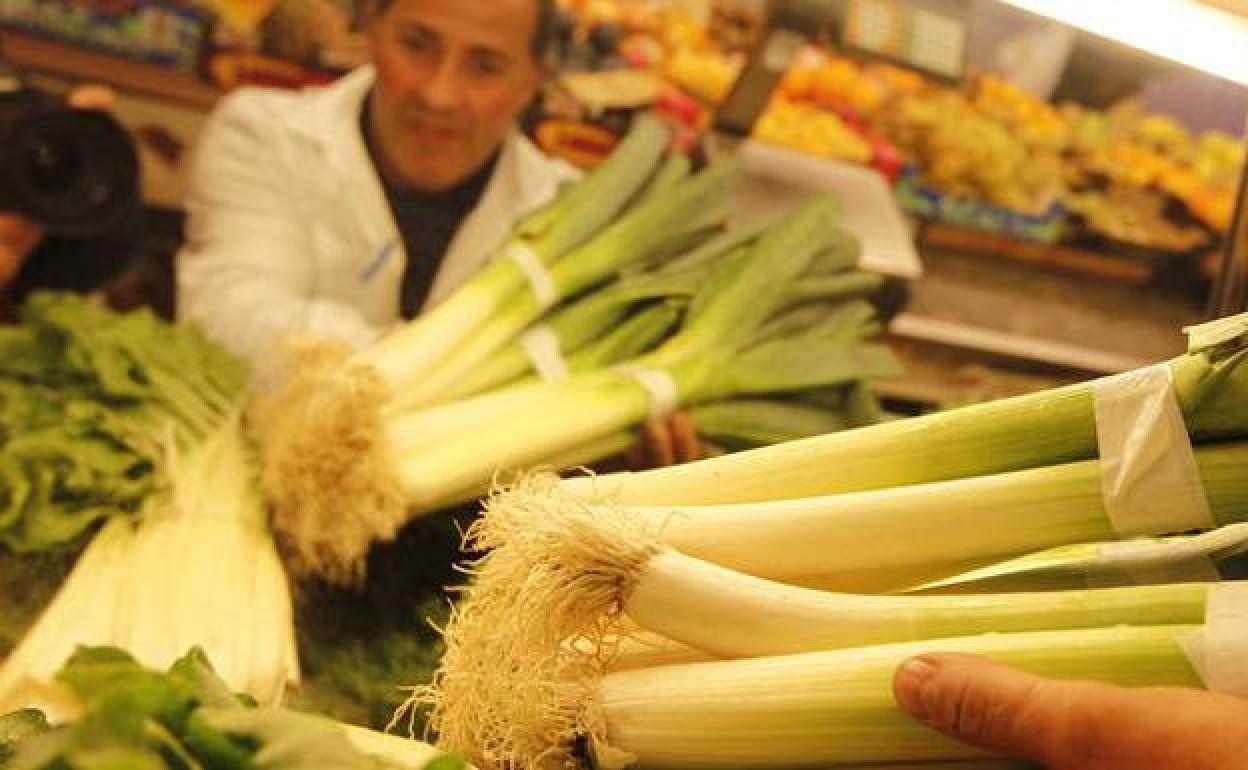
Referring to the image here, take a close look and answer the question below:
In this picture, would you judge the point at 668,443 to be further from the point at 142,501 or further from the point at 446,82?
the point at 446,82

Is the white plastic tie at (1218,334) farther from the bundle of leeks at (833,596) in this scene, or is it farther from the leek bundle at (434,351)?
the leek bundle at (434,351)

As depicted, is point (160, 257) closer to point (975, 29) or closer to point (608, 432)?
point (608, 432)

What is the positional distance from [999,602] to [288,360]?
164cm

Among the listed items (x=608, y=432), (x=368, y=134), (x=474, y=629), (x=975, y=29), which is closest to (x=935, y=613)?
(x=474, y=629)

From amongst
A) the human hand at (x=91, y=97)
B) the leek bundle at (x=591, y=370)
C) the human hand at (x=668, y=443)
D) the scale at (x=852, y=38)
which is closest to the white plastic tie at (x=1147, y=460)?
the leek bundle at (x=591, y=370)

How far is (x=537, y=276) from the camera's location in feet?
8.96

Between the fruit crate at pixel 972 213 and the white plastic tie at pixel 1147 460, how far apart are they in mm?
2875

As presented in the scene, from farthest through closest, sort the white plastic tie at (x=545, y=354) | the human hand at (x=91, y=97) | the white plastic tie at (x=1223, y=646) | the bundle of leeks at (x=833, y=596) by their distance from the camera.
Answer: the human hand at (x=91, y=97) < the white plastic tie at (x=545, y=354) < the bundle of leeks at (x=833, y=596) < the white plastic tie at (x=1223, y=646)

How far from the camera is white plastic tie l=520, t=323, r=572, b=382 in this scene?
8.64ft

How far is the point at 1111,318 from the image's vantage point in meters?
4.27

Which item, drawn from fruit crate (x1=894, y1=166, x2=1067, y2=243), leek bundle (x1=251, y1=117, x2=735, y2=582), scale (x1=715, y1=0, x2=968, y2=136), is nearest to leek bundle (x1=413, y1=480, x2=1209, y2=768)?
leek bundle (x1=251, y1=117, x2=735, y2=582)

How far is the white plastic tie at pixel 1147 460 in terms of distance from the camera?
49.0 inches

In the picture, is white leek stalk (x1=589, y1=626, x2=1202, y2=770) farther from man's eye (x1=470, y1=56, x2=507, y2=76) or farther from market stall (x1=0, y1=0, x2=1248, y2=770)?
man's eye (x1=470, y1=56, x2=507, y2=76)

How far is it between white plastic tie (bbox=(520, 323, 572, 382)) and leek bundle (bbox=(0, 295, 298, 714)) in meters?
0.67
